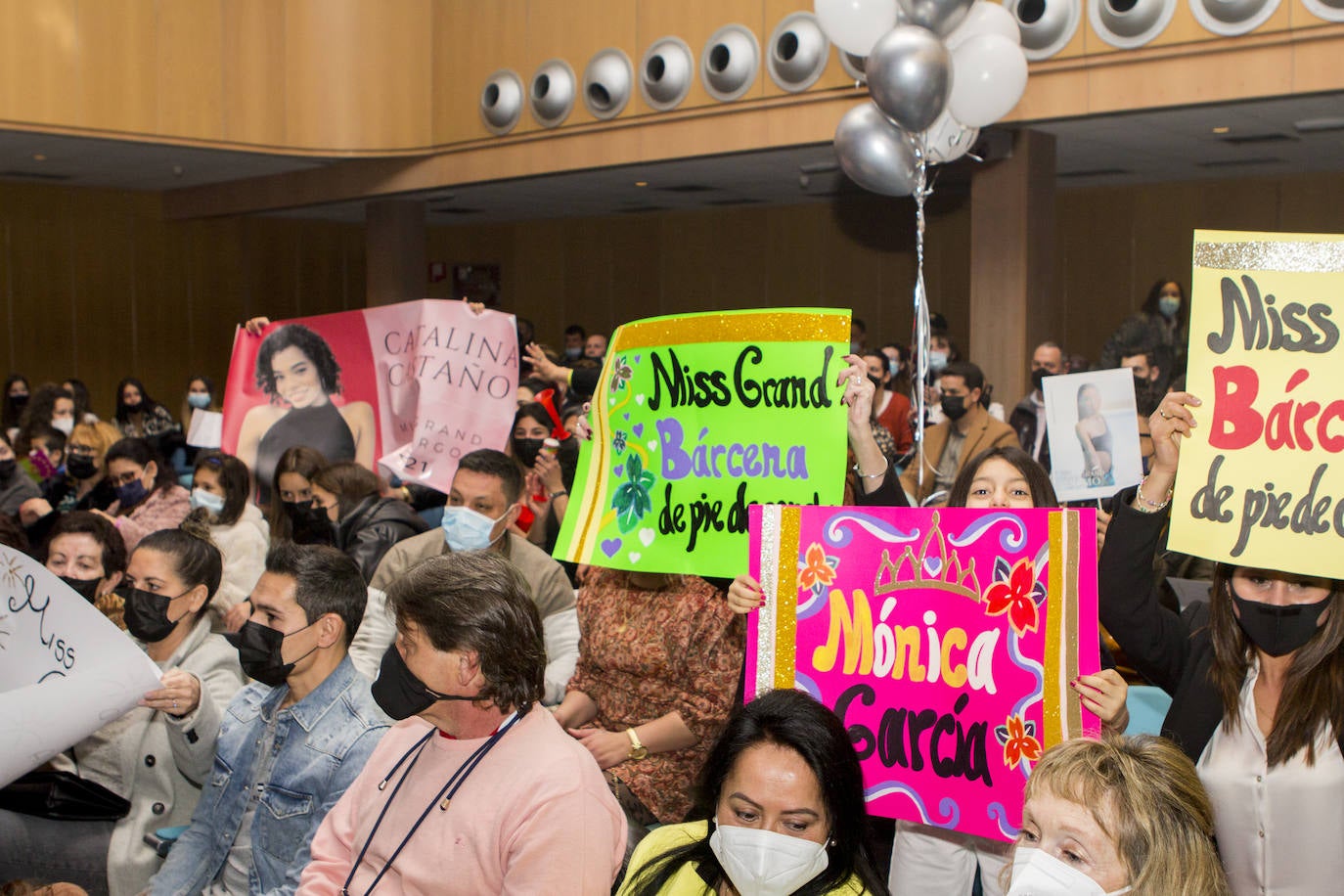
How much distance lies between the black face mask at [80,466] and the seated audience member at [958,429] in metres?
5.04

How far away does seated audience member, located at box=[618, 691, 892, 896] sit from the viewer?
2.49m

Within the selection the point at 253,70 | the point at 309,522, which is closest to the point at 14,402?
the point at 253,70

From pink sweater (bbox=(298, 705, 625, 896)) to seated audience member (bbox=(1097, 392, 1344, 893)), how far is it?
4.01ft

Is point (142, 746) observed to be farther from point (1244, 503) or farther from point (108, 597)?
point (1244, 503)

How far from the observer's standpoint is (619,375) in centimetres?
399

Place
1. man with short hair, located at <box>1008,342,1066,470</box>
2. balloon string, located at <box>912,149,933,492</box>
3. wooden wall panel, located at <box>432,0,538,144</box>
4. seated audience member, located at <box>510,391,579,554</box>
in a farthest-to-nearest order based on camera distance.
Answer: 1. wooden wall panel, located at <box>432,0,538,144</box>
2. man with short hair, located at <box>1008,342,1066,470</box>
3. seated audience member, located at <box>510,391,579,554</box>
4. balloon string, located at <box>912,149,933,492</box>

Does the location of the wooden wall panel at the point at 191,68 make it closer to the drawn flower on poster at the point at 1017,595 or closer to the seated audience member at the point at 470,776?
the seated audience member at the point at 470,776

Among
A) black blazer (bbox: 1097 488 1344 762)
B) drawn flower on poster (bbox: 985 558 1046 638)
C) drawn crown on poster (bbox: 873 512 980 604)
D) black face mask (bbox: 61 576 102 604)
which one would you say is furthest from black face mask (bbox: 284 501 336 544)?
black blazer (bbox: 1097 488 1344 762)

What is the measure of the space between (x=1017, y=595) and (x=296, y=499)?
13.4 feet

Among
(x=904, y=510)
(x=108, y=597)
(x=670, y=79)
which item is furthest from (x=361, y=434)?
(x=670, y=79)

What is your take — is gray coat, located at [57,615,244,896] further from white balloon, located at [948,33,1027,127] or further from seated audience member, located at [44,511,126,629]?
white balloon, located at [948,33,1027,127]

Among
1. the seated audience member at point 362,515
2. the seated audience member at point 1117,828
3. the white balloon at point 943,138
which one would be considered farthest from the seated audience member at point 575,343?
the seated audience member at point 1117,828

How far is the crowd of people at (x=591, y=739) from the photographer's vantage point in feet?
8.23

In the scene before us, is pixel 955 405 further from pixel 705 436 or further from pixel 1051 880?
pixel 1051 880
